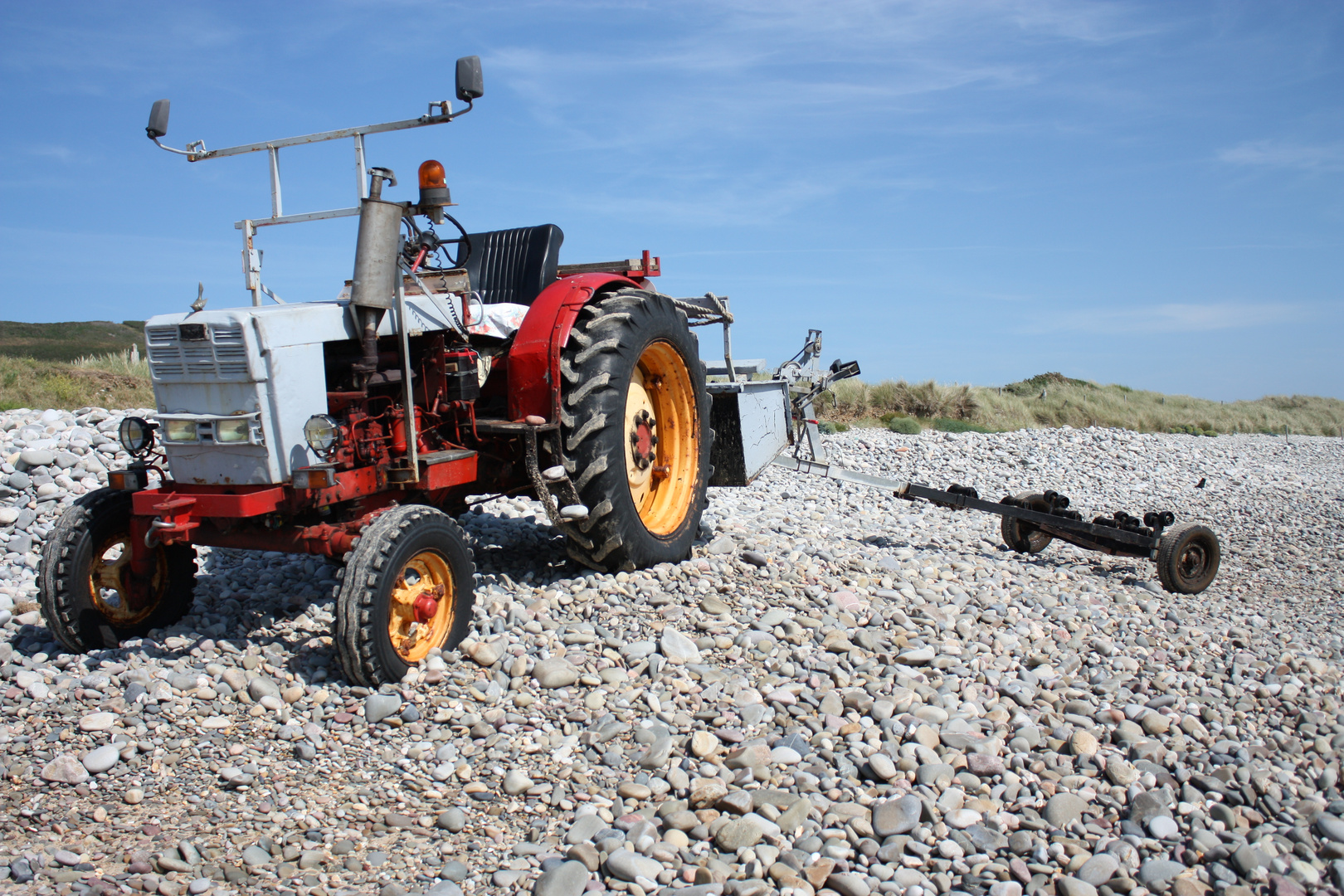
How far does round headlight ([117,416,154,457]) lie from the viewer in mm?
4543

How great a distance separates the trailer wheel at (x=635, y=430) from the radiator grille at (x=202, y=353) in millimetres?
1652

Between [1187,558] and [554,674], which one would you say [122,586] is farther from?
[1187,558]

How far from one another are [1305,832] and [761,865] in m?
1.86

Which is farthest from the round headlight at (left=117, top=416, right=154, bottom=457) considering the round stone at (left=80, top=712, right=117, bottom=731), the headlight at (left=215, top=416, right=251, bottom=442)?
the round stone at (left=80, top=712, right=117, bottom=731)

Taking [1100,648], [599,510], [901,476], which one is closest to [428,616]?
[599,510]

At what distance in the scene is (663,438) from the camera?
6.29m

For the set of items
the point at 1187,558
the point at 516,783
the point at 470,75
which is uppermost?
the point at 470,75

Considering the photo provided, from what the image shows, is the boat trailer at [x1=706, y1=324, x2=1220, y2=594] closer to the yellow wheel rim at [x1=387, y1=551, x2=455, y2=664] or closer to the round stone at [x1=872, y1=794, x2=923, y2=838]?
the yellow wheel rim at [x1=387, y1=551, x2=455, y2=664]

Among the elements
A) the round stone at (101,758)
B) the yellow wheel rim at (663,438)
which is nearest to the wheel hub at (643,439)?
the yellow wheel rim at (663,438)

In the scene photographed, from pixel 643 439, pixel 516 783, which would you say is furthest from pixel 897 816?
pixel 643 439

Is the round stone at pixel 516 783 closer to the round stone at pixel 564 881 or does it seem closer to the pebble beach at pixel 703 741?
the pebble beach at pixel 703 741

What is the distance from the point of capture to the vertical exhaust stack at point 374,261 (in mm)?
4270

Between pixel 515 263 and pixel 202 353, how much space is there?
9.01 feet

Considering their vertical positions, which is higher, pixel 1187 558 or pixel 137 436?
pixel 137 436
